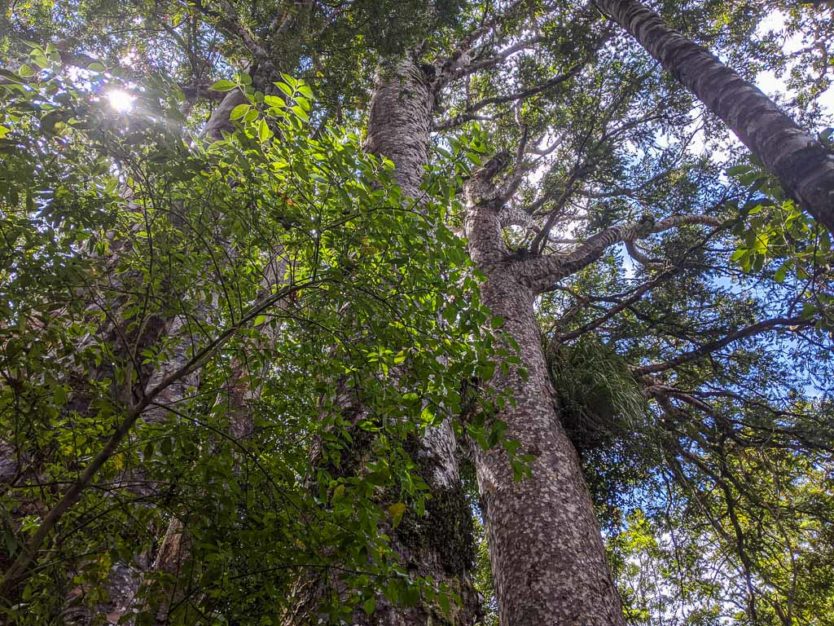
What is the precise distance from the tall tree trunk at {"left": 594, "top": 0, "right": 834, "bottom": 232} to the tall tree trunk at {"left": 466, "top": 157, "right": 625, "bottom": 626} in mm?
1119

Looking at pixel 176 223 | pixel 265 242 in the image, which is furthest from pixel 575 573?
pixel 176 223

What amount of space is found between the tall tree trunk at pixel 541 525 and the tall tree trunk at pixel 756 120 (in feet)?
3.67

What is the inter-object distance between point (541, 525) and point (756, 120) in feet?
7.95

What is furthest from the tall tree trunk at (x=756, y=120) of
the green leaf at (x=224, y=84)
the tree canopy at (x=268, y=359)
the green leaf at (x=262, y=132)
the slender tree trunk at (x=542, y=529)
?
the green leaf at (x=224, y=84)

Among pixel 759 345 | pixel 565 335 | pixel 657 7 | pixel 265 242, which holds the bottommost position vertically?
pixel 265 242

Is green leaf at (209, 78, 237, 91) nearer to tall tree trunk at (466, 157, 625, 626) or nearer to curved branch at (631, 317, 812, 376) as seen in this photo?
tall tree trunk at (466, 157, 625, 626)

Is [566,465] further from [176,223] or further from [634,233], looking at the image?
[634,233]

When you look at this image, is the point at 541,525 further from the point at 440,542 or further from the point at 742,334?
the point at 742,334

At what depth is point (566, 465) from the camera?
330cm

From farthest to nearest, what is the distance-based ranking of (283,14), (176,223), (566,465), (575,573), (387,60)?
(283,14) → (387,60) → (566,465) → (575,573) → (176,223)

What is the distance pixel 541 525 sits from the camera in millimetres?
2881

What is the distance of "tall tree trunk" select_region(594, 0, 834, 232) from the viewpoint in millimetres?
1532

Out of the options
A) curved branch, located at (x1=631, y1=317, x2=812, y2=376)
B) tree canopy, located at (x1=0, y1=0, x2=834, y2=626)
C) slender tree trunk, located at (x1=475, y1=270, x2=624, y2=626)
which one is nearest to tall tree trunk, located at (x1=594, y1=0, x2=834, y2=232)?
tree canopy, located at (x1=0, y1=0, x2=834, y2=626)

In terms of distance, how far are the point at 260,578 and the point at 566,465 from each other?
252 cm
